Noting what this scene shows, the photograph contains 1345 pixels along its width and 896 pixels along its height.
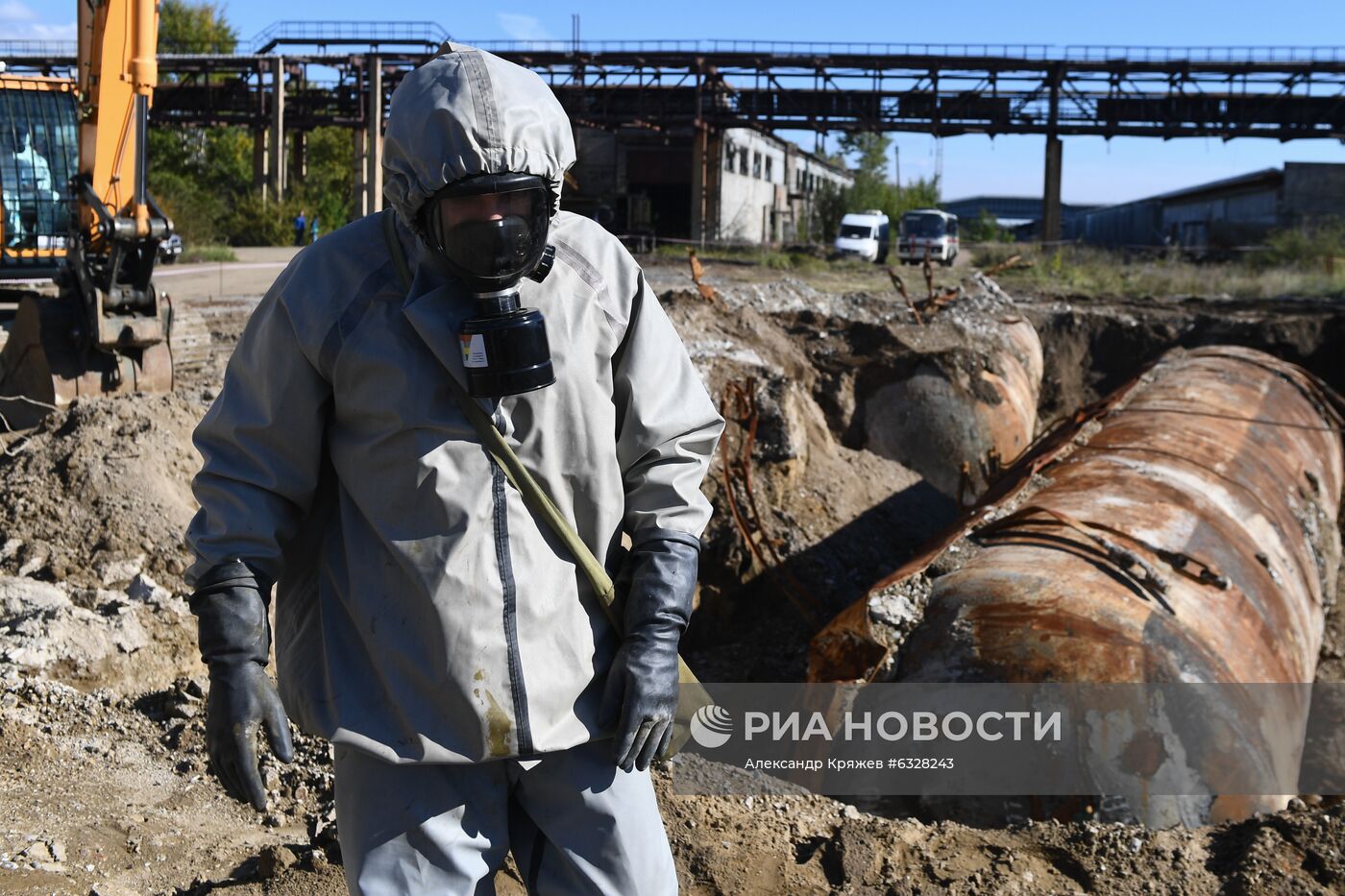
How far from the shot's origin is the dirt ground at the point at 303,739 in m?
3.37

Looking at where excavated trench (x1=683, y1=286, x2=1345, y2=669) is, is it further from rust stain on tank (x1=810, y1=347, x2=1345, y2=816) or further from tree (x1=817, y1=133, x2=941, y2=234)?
tree (x1=817, y1=133, x2=941, y2=234)

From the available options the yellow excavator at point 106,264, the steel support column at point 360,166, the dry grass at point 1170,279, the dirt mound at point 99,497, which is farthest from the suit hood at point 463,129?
the steel support column at point 360,166

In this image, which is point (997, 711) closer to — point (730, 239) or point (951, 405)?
point (951, 405)

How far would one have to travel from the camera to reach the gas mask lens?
1842 mm

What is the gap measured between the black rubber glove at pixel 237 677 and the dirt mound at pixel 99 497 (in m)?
3.97

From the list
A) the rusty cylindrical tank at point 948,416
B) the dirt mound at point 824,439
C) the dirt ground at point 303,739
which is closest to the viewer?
the dirt ground at point 303,739

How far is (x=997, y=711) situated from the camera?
3.83 meters

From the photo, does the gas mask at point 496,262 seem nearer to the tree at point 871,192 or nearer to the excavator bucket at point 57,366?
the excavator bucket at point 57,366

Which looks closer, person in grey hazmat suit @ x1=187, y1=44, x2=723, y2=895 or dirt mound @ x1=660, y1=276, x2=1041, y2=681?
person in grey hazmat suit @ x1=187, y1=44, x2=723, y2=895

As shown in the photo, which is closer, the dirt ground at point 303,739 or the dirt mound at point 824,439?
the dirt ground at point 303,739

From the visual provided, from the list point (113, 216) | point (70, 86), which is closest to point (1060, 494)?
point (113, 216)

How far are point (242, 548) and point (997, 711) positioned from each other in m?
2.66

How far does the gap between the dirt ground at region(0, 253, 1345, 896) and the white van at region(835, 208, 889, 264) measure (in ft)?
63.6

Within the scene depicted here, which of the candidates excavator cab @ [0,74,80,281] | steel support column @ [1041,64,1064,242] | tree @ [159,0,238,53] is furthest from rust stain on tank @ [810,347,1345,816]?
tree @ [159,0,238,53]
